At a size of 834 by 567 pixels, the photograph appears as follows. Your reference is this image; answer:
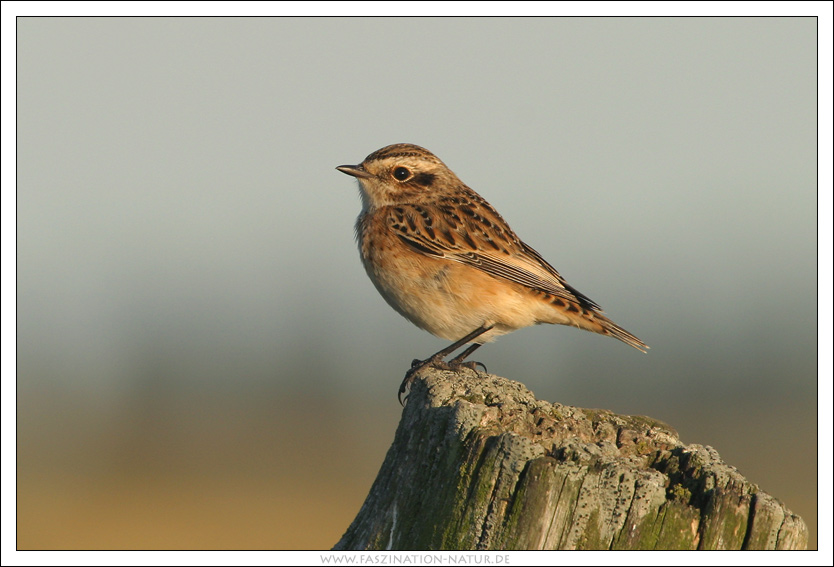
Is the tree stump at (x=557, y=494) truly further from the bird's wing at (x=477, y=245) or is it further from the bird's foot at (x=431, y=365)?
the bird's wing at (x=477, y=245)

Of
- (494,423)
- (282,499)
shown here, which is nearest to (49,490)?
(282,499)

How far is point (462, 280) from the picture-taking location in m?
8.02

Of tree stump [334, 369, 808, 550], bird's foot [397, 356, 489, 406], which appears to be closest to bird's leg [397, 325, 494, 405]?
bird's foot [397, 356, 489, 406]

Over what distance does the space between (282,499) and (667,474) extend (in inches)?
426

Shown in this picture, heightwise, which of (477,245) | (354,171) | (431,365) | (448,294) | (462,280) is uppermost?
(354,171)

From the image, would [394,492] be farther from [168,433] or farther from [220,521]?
[168,433]

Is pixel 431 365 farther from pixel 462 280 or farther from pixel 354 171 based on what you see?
pixel 354 171

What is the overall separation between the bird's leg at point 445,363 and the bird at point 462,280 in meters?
0.01

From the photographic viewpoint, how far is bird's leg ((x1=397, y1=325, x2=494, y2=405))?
294 inches

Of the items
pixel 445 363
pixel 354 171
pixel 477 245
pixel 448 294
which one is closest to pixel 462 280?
pixel 448 294

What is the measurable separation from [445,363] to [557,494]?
162 inches

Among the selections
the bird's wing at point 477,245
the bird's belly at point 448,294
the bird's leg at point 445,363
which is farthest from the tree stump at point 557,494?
the bird's wing at point 477,245

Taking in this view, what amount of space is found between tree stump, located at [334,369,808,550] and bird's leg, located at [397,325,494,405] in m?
3.05

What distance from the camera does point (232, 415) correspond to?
18547 mm
